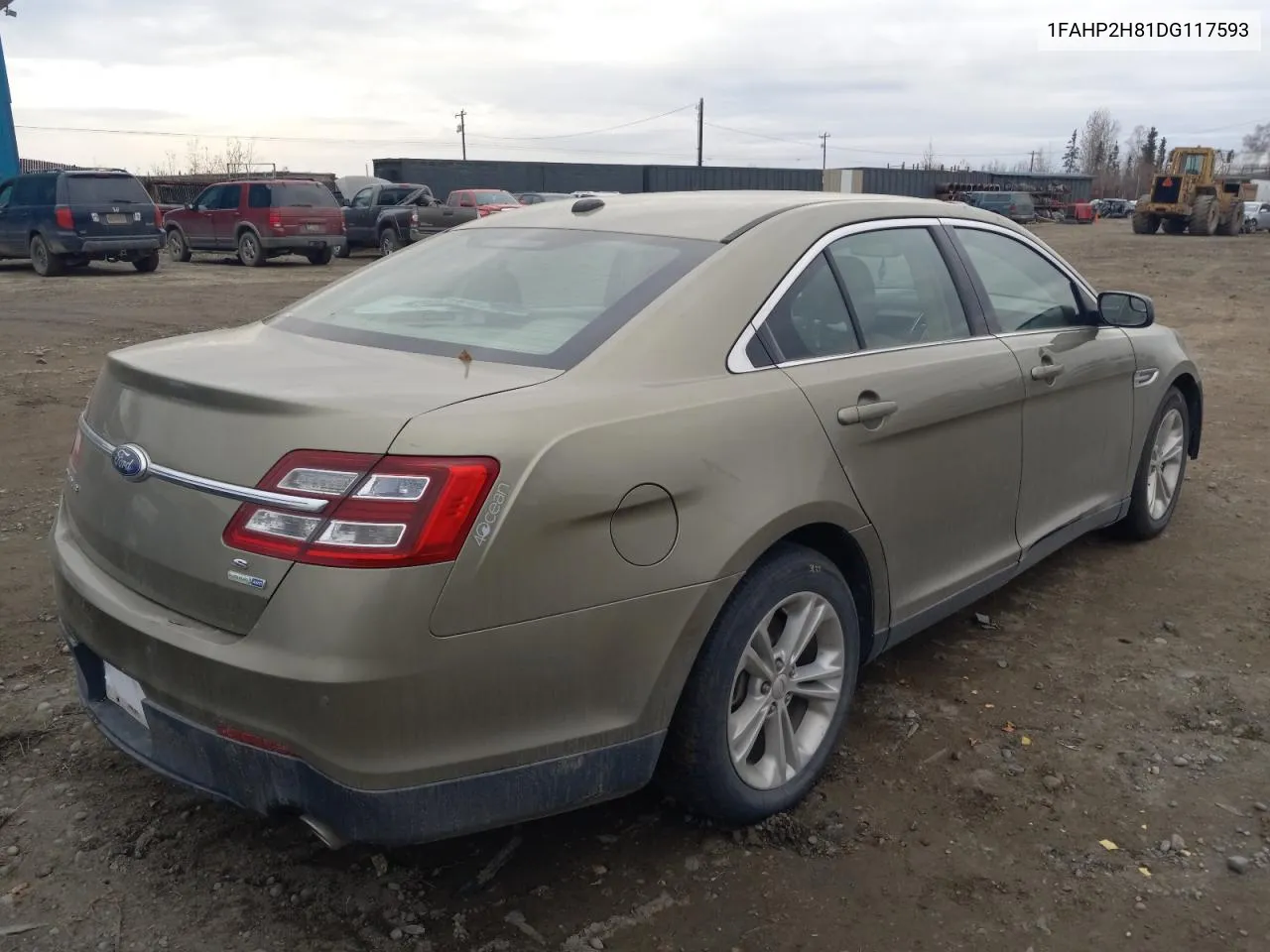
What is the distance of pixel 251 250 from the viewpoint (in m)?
20.5

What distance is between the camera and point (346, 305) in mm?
3172

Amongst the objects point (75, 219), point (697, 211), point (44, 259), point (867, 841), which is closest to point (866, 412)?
point (697, 211)

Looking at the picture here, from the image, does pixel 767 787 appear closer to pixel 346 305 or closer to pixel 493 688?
pixel 493 688

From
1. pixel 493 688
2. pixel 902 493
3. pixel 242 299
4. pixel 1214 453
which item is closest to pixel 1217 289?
pixel 1214 453

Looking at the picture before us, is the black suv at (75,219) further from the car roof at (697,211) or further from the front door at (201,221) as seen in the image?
the car roof at (697,211)

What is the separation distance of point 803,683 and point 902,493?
63 cm

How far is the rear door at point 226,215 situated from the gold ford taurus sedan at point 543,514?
1883 cm

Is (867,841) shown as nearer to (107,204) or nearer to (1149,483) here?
(1149,483)

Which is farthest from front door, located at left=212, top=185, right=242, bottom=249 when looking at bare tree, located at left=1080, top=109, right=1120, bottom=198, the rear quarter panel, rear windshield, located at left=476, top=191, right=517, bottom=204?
bare tree, located at left=1080, top=109, right=1120, bottom=198

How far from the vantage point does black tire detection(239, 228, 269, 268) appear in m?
20.2

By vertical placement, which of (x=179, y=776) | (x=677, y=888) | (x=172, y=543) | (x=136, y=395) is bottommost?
(x=677, y=888)

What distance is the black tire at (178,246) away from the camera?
865 inches

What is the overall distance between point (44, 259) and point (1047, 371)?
17606 millimetres

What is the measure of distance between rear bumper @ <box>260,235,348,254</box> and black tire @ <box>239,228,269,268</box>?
203mm
